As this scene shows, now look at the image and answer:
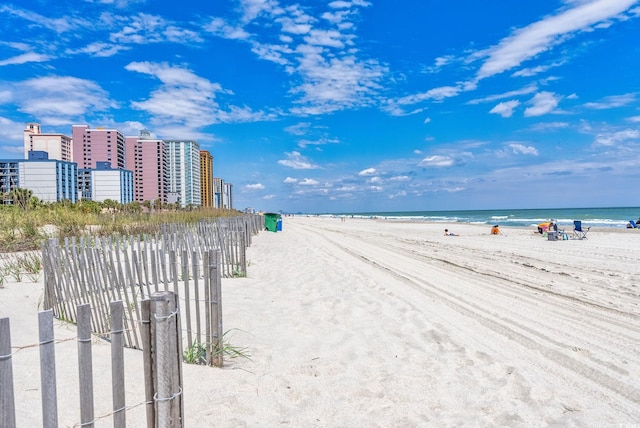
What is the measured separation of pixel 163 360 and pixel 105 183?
8895 centimetres

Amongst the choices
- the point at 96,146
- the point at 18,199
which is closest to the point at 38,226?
the point at 18,199

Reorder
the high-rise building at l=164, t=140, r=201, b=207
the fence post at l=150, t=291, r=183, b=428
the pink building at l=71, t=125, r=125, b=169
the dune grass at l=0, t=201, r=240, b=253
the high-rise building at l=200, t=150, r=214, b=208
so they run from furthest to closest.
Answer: the high-rise building at l=200, t=150, r=214, b=208 < the high-rise building at l=164, t=140, r=201, b=207 < the pink building at l=71, t=125, r=125, b=169 < the dune grass at l=0, t=201, r=240, b=253 < the fence post at l=150, t=291, r=183, b=428

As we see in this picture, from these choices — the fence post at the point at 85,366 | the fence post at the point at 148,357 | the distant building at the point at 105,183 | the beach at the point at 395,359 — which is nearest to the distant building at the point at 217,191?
the distant building at the point at 105,183

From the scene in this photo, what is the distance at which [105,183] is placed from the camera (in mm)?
80188

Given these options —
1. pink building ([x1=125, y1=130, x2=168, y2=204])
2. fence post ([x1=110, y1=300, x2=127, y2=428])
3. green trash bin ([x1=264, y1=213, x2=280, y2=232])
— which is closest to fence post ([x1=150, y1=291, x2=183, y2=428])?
fence post ([x1=110, y1=300, x2=127, y2=428])

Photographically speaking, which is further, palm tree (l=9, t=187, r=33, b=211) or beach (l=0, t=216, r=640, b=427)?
palm tree (l=9, t=187, r=33, b=211)

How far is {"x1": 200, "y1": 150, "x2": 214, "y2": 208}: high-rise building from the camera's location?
106m

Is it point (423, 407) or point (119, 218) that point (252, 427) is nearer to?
point (423, 407)

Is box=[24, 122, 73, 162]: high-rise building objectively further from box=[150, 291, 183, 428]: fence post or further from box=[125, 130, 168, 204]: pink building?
box=[150, 291, 183, 428]: fence post

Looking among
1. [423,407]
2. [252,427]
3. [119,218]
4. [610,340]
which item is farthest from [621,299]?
[119,218]

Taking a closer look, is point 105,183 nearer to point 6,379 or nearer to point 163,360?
point 163,360

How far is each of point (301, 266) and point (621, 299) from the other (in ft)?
20.2

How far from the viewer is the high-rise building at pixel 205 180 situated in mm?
105750

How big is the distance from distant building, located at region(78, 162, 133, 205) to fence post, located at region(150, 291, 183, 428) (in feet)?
274
